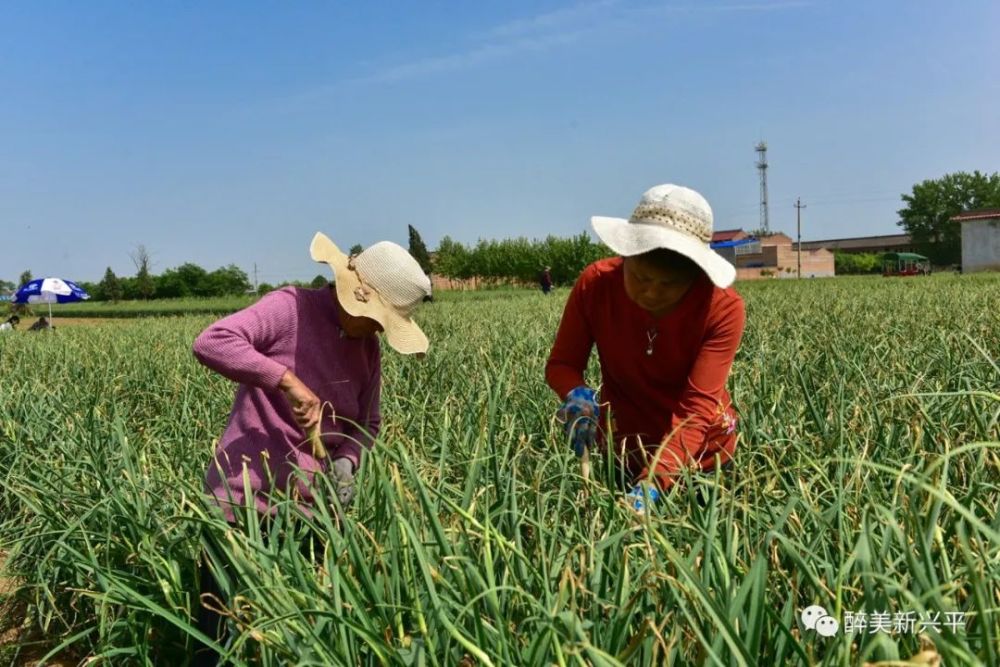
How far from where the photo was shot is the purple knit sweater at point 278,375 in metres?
1.88

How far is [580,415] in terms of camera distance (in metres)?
1.99

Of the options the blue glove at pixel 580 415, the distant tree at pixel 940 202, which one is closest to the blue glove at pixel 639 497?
the blue glove at pixel 580 415

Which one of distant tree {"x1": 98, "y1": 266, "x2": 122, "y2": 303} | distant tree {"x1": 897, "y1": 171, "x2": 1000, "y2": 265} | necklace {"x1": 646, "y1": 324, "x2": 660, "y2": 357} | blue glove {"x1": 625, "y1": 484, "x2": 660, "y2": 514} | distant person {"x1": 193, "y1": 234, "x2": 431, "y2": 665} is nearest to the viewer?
blue glove {"x1": 625, "y1": 484, "x2": 660, "y2": 514}

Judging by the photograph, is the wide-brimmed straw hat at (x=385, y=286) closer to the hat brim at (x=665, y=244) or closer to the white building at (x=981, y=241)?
the hat brim at (x=665, y=244)

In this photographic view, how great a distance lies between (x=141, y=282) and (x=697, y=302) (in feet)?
179

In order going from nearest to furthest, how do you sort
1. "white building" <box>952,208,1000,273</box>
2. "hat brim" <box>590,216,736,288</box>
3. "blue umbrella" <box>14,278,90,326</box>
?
"hat brim" <box>590,216,736,288</box>, "blue umbrella" <box>14,278,90,326</box>, "white building" <box>952,208,1000,273</box>

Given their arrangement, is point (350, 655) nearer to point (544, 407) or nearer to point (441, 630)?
point (441, 630)

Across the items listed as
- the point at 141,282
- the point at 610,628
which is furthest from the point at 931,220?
the point at 610,628

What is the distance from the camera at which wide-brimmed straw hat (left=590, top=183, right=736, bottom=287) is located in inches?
71.4

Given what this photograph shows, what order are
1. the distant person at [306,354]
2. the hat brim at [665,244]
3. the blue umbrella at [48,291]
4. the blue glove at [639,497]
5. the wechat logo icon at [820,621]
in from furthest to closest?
the blue umbrella at [48,291]
the distant person at [306,354]
the hat brim at [665,244]
the blue glove at [639,497]
the wechat logo icon at [820,621]

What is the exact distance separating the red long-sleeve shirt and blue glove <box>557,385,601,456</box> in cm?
13

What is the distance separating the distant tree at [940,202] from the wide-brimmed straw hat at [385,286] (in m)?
76.2

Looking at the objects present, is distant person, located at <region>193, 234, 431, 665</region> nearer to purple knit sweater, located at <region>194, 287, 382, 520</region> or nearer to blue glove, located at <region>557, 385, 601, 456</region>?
purple knit sweater, located at <region>194, 287, 382, 520</region>

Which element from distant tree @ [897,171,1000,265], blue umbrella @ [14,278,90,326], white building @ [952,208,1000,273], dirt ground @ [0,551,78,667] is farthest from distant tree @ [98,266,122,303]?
distant tree @ [897,171,1000,265]
